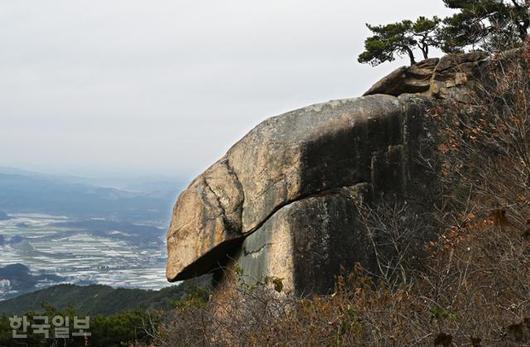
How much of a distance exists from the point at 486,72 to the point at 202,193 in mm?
6115

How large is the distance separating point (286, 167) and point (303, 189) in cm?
52

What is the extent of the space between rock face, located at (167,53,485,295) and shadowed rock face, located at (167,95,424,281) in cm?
2

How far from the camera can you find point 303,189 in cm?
1127

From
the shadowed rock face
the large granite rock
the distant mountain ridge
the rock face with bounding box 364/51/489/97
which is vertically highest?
the rock face with bounding box 364/51/489/97

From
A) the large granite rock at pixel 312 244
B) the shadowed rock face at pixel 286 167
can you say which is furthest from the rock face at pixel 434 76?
the large granite rock at pixel 312 244

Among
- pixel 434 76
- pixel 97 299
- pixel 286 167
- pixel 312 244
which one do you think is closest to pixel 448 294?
pixel 312 244

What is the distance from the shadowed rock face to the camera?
1142 cm

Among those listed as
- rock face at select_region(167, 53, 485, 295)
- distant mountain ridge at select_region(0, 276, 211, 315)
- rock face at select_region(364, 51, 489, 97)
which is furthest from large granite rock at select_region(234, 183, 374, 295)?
distant mountain ridge at select_region(0, 276, 211, 315)

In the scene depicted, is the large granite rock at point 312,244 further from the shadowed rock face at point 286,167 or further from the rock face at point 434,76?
the rock face at point 434,76

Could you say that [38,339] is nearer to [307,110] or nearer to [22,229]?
[307,110]

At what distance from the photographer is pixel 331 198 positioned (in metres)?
11.2

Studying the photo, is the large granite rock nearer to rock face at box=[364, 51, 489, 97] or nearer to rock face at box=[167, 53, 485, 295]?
rock face at box=[167, 53, 485, 295]

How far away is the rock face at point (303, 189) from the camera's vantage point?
10.9 metres

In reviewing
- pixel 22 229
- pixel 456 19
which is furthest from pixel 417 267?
pixel 22 229
